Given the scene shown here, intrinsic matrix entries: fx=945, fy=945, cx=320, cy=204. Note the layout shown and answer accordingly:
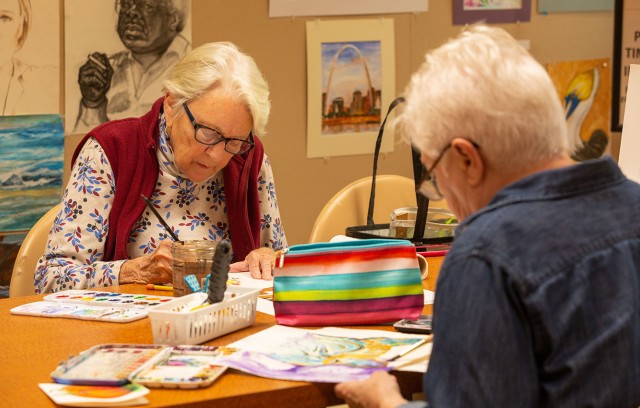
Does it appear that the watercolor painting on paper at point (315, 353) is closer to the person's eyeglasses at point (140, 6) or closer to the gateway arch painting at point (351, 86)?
the person's eyeglasses at point (140, 6)

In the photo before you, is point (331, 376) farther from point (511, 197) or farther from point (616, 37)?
point (616, 37)

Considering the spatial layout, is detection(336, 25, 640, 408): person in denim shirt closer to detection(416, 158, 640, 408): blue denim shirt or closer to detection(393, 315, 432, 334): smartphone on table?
detection(416, 158, 640, 408): blue denim shirt

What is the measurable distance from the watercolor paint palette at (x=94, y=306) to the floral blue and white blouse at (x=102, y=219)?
151mm

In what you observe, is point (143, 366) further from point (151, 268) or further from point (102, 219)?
point (102, 219)

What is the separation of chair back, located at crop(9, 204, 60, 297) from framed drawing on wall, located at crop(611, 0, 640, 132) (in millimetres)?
2533

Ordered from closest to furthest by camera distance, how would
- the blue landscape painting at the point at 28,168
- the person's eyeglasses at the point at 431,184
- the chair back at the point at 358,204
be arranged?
1. the person's eyeglasses at the point at 431,184
2. the chair back at the point at 358,204
3. the blue landscape painting at the point at 28,168

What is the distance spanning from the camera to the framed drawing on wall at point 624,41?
12.7 ft

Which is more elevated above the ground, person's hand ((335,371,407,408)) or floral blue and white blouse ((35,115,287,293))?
floral blue and white blouse ((35,115,287,293))

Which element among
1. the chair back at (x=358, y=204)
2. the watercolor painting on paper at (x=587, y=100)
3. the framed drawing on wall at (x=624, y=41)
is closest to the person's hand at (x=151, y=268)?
the chair back at (x=358, y=204)

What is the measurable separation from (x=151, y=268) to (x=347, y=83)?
1.57 m

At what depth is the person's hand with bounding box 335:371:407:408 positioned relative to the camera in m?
1.24

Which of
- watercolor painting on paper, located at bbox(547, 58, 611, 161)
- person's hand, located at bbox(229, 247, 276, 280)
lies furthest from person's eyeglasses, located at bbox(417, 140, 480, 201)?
watercolor painting on paper, located at bbox(547, 58, 611, 161)

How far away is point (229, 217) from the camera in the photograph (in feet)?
7.63

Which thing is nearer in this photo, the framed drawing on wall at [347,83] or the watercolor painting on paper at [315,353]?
the watercolor painting on paper at [315,353]
